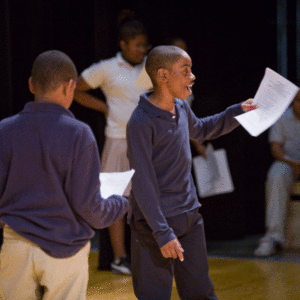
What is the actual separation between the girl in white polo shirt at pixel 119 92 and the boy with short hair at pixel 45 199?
1832 mm

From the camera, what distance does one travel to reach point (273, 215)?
4336 mm

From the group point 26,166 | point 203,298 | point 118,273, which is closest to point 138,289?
point 203,298

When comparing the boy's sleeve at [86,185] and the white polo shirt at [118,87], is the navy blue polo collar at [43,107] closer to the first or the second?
the boy's sleeve at [86,185]

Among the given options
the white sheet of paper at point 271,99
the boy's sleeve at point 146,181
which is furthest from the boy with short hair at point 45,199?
the white sheet of paper at point 271,99

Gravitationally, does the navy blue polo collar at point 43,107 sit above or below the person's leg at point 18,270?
above

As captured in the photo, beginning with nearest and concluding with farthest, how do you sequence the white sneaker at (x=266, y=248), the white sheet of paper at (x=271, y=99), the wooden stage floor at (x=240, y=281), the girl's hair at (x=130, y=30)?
1. the white sheet of paper at (x=271, y=99)
2. the wooden stage floor at (x=240, y=281)
3. the girl's hair at (x=130, y=30)
4. the white sneaker at (x=266, y=248)

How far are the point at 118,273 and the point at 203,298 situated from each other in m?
1.35

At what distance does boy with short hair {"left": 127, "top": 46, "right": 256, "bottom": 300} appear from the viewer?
2.17 metres

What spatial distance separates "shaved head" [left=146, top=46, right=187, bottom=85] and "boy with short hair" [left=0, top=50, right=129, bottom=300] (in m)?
0.71

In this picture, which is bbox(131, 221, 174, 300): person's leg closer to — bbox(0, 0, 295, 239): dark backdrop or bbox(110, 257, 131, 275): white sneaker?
bbox(110, 257, 131, 275): white sneaker

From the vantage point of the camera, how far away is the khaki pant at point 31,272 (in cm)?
166

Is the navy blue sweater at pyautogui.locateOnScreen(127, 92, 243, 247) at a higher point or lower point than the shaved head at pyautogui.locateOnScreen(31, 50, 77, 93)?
lower

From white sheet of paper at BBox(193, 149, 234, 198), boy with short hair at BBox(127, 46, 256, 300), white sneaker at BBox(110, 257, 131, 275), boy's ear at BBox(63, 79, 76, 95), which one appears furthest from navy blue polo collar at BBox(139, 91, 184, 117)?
white sheet of paper at BBox(193, 149, 234, 198)

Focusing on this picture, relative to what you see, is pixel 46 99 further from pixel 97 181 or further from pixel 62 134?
pixel 97 181
